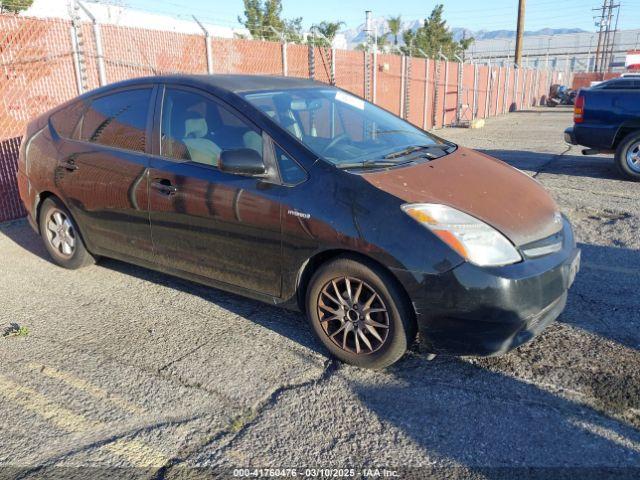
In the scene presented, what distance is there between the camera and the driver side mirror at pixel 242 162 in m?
3.23

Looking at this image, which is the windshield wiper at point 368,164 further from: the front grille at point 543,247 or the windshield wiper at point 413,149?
the front grille at point 543,247

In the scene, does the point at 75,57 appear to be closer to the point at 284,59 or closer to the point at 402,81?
the point at 284,59

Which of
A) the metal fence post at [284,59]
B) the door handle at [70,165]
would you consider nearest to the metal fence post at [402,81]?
the metal fence post at [284,59]

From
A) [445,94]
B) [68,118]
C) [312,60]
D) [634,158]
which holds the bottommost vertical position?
[634,158]

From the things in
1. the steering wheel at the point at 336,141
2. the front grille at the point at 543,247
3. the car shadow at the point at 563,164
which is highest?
the steering wheel at the point at 336,141

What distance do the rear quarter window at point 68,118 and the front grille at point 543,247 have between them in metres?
3.72

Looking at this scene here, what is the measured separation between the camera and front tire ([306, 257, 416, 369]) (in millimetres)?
2945

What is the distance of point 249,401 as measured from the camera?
9.52 feet

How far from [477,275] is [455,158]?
4.31 feet

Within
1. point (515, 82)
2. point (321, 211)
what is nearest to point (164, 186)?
point (321, 211)

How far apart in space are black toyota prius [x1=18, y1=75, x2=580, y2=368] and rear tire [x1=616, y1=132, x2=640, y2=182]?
228 inches

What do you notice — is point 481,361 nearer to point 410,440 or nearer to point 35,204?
point 410,440

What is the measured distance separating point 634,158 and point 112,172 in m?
8.00

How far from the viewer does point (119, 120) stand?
4.22m
